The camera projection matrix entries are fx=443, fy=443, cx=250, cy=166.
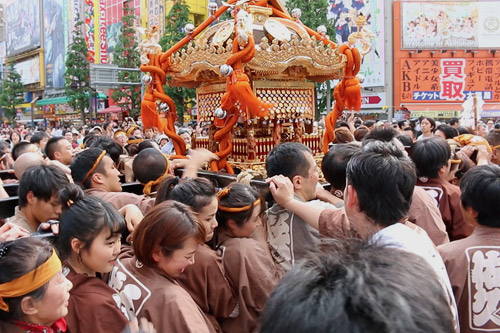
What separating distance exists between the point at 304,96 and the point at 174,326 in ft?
11.4

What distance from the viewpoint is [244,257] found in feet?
5.93

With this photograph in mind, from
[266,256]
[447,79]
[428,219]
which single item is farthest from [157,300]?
[447,79]

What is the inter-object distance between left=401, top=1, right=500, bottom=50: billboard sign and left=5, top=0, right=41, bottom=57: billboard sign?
101 ft

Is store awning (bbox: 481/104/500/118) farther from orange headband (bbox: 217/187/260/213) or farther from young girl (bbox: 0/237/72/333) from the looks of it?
young girl (bbox: 0/237/72/333)

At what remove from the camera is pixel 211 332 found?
1.61 m

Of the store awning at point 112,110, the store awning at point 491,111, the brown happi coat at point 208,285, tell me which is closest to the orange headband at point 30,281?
the brown happi coat at point 208,285

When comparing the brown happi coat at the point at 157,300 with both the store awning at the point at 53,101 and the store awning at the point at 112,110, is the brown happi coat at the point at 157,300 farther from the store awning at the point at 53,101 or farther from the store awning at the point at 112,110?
the store awning at the point at 53,101

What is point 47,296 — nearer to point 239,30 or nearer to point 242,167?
point 239,30

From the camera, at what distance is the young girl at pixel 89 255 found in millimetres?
1445

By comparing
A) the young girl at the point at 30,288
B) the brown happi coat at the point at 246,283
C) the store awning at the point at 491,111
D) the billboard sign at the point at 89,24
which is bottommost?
the brown happi coat at the point at 246,283

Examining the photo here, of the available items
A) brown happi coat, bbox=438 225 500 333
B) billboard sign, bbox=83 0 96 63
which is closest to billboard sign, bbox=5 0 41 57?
billboard sign, bbox=83 0 96 63

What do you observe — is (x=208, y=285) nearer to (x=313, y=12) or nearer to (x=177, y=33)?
(x=313, y=12)

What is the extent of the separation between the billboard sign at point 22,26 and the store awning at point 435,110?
3186cm

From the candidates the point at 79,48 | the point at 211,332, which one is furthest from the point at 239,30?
the point at 79,48
